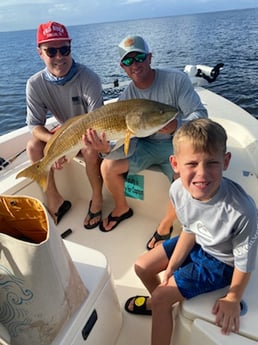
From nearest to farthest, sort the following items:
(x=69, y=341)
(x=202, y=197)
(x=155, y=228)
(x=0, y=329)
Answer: (x=0, y=329)
(x=69, y=341)
(x=202, y=197)
(x=155, y=228)

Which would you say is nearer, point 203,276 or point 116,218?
point 203,276

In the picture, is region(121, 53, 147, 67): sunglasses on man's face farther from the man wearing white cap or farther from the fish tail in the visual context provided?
the fish tail

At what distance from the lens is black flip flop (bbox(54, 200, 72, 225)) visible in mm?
2850

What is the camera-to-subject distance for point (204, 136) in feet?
4.13

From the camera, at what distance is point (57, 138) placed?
2.23 meters

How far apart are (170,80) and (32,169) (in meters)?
1.25

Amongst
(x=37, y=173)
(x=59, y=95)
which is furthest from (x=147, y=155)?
(x=59, y=95)

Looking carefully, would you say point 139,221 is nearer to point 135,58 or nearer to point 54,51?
point 135,58

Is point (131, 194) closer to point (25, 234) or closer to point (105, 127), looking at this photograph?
point (105, 127)

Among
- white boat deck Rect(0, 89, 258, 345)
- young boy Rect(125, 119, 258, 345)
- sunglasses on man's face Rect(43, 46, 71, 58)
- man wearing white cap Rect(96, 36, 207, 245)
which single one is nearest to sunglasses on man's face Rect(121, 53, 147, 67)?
man wearing white cap Rect(96, 36, 207, 245)

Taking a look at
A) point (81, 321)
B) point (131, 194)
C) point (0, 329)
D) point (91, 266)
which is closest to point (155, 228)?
point (131, 194)

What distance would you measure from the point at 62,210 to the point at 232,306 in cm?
193

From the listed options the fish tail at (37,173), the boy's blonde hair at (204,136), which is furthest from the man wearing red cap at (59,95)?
the boy's blonde hair at (204,136)

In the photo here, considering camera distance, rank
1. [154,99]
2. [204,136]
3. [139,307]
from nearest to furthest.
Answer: [204,136], [139,307], [154,99]
